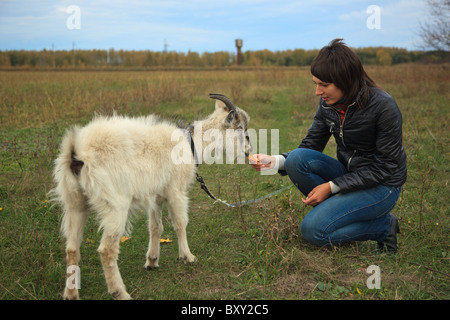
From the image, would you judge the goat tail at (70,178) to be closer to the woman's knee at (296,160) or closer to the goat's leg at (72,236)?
the goat's leg at (72,236)

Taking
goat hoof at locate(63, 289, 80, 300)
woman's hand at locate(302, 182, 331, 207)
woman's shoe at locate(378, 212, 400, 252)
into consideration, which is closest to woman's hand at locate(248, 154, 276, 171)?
woman's hand at locate(302, 182, 331, 207)

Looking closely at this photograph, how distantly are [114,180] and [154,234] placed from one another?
97 centimetres

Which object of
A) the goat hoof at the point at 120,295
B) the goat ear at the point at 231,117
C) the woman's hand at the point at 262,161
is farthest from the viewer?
the goat ear at the point at 231,117

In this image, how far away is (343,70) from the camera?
3230mm

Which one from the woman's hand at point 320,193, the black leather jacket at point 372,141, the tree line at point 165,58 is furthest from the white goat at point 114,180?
the tree line at point 165,58

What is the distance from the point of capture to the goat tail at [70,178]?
2832 millimetres

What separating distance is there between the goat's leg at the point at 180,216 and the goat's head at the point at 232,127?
42.8 inches

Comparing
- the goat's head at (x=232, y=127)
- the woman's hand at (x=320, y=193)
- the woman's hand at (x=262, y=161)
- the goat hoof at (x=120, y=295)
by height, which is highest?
the goat's head at (x=232, y=127)

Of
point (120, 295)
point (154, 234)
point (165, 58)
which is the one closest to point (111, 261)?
point (120, 295)

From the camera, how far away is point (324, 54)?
3342 mm

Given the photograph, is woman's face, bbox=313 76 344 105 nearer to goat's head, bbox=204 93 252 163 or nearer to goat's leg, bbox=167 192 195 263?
goat's head, bbox=204 93 252 163

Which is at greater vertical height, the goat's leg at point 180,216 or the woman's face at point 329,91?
the woman's face at point 329,91

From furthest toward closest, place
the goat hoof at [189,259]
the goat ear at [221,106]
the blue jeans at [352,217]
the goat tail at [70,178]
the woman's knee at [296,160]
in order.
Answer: the goat ear at [221,106], the woman's knee at [296,160], the goat hoof at [189,259], the blue jeans at [352,217], the goat tail at [70,178]
